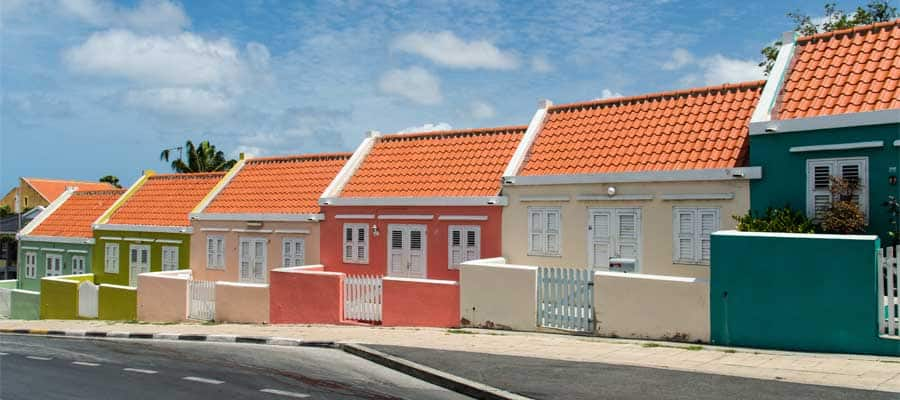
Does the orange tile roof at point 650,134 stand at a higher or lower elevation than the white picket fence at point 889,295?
higher

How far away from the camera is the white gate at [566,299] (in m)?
14.2

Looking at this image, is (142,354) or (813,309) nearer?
(813,309)

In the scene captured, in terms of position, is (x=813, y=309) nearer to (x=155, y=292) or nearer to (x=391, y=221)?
(x=391, y=221)

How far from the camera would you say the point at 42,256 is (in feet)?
109

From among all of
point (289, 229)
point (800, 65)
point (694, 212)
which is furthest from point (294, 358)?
point (800, 65)

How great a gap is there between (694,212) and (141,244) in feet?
74.7

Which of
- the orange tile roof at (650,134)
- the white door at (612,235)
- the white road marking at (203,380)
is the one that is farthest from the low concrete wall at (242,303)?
the white door at (612,235)

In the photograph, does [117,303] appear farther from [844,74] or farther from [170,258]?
[844,74]

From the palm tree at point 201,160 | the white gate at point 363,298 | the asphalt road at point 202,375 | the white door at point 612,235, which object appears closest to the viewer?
the asphalt road at point 202,375

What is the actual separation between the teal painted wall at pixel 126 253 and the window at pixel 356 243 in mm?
8494

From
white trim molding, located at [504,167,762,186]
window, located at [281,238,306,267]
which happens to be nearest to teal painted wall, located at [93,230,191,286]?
window, located at [281,238,306,267]

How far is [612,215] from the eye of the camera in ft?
54.5

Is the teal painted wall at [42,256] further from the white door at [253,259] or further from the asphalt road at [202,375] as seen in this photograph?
the asphalt road at [202,375]

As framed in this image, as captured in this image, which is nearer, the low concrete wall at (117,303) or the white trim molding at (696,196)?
the white trim molding at (696,196)
